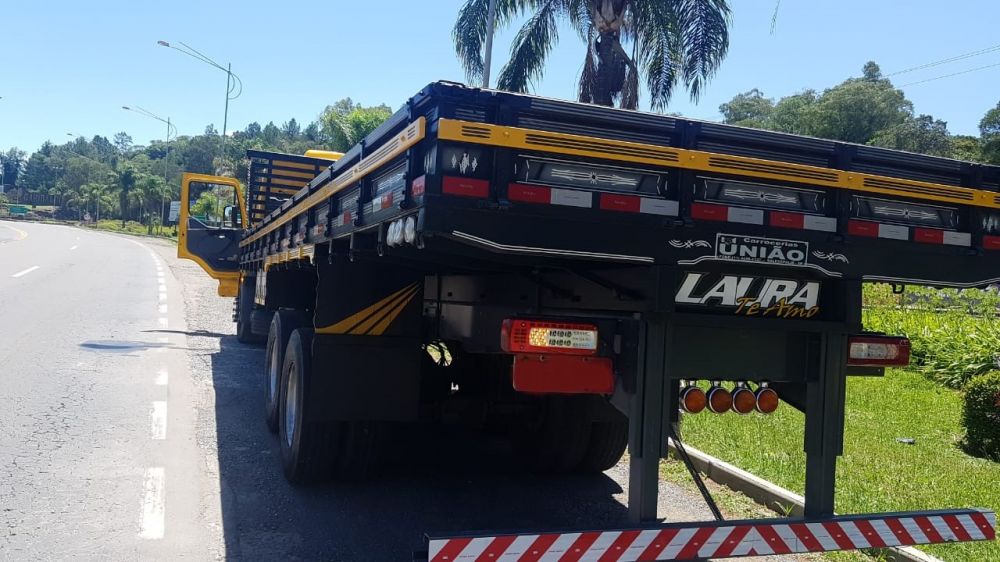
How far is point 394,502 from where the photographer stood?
5492 millimetres

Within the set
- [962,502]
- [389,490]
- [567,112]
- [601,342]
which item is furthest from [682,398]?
[962,502]

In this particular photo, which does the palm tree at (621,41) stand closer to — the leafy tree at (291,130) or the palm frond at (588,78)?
the palm frond at (588,78)

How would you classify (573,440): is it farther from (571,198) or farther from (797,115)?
(797,115)

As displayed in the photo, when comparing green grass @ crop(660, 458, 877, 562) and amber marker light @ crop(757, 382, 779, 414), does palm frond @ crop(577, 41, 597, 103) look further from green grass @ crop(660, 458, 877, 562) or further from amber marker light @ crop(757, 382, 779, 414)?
amber marker light @ crop(757, 382, 779, 414)

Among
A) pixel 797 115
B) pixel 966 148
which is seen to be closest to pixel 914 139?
pixel 966 148

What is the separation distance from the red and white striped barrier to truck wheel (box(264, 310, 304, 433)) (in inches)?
143

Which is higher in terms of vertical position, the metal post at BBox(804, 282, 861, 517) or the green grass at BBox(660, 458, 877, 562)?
the metal post at BBox(804, 282, 861, 517)

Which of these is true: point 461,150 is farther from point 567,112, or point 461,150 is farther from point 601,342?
point 601,342

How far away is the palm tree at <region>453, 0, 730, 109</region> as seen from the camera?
13.8 meters

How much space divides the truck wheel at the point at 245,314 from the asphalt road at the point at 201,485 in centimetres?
166

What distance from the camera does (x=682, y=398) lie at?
391cm

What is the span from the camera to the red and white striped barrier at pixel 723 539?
319 centimetres

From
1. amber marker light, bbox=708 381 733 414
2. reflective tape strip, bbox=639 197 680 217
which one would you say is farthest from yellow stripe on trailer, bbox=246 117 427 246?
amber marker light, bbox=708 381 733 414

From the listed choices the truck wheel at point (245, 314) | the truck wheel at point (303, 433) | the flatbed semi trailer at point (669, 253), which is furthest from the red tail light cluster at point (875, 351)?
the truck wheel at point (245, 314)
